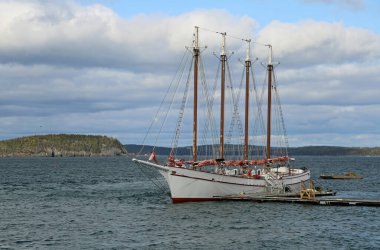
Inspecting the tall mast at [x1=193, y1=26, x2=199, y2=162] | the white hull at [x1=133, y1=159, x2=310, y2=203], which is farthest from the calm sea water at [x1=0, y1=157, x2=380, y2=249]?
the tall mast at [x1=193, y1=26, x2=199, y2=162]

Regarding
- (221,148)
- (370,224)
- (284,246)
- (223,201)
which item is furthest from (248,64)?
(284,246)

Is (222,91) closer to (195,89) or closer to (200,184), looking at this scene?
(195,89)

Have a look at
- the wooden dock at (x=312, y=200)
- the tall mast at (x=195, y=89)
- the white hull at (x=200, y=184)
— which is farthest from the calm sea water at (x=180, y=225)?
the tall mast at (x=195, y=89)

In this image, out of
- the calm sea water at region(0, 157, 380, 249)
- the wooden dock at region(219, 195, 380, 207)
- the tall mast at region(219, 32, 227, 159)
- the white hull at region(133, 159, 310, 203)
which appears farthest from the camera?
the tall mast at region(219, 32, 227, 159)

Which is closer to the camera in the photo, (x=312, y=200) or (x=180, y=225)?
(x=180, y=225)

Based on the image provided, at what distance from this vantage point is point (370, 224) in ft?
178

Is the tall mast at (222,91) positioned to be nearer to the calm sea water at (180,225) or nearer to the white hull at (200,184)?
the white hull at (200,184)

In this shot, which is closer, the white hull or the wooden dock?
the wooden dock

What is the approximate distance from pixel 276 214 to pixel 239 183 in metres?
12.2

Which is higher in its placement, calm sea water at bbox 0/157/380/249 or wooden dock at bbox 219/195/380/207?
wooden dock at bbox 219/195/380/207

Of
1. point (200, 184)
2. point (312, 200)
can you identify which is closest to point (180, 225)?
point (200, 184)

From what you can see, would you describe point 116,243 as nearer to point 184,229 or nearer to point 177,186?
point 184,229

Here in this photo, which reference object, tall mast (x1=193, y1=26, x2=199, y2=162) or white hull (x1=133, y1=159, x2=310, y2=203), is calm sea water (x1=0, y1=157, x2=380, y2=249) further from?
tall mast (x1=193, y1=26, x2=199, y2=162)

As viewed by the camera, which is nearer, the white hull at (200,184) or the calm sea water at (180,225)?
the calm sea water at (180,225)
